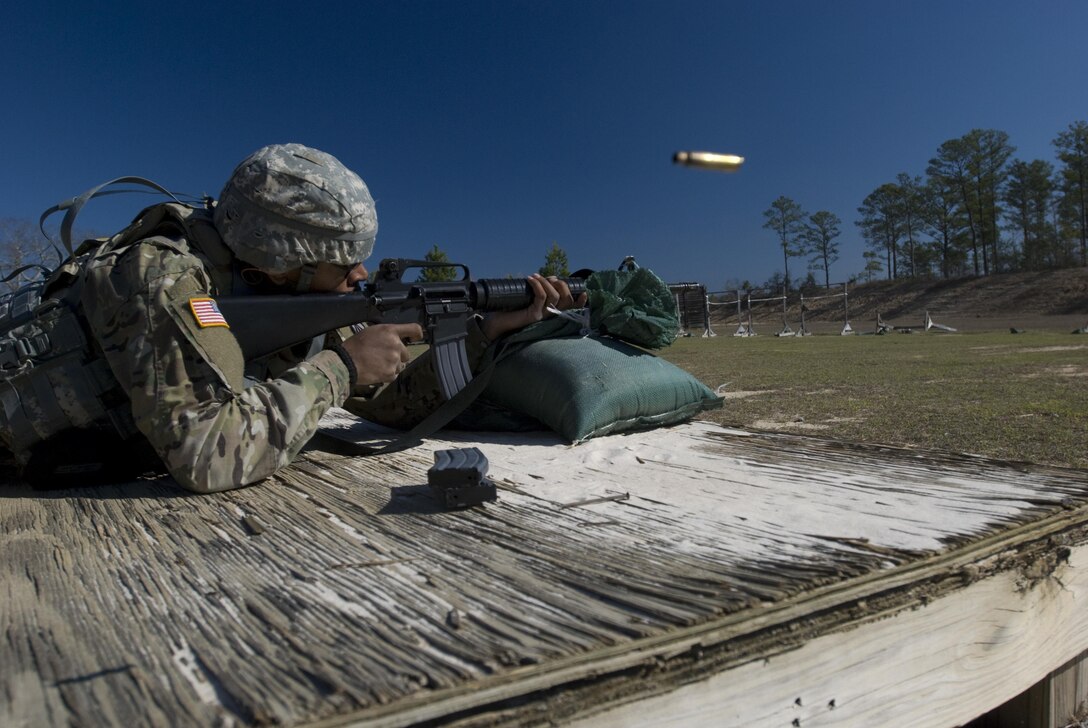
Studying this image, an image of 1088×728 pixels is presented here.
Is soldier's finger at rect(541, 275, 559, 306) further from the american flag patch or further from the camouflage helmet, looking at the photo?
the american flag patch

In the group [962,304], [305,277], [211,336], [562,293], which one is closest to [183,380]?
[211,336]

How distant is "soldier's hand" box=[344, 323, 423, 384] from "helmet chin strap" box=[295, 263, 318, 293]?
206 mm

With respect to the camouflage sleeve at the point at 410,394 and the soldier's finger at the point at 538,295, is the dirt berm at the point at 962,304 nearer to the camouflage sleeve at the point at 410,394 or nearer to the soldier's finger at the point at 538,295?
the soldier's finger at the point at 538,295

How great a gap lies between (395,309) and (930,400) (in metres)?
5.10

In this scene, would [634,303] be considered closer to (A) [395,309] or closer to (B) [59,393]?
(A) [395,309]

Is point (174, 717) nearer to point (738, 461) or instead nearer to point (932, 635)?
point (932, 635)

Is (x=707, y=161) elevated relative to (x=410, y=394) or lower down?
elevated

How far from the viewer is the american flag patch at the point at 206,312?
1.56 meters

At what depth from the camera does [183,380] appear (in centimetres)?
154

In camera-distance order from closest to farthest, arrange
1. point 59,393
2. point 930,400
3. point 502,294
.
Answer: point 59,393 < point 502,294 < point 930,400

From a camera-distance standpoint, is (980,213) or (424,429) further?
(980,213)

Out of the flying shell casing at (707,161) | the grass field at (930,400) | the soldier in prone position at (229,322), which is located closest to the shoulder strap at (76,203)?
the soldier in prone position at (229,322)

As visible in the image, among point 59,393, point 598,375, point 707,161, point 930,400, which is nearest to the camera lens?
point 707,161

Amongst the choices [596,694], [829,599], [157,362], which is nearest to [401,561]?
[596,694]
